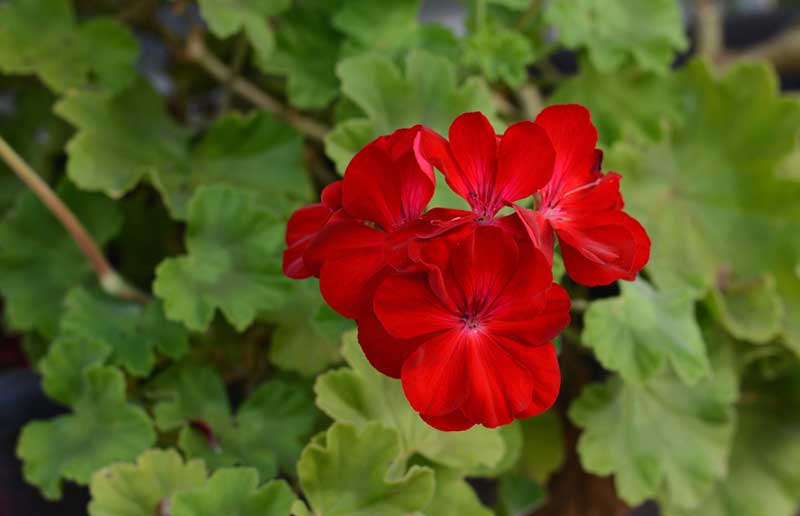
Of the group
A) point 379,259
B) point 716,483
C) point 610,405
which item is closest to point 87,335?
point 379,259

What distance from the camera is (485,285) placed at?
45 centimetres

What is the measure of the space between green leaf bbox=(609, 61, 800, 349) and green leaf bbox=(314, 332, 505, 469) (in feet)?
1.29

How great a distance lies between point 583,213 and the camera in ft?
1.63

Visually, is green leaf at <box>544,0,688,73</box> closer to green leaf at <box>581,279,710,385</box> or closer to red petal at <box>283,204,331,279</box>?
green leaf at <box>581,279,710,385</box>

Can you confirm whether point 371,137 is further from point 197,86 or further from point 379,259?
point 197,86

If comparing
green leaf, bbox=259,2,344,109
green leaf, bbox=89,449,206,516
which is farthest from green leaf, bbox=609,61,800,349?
green leaf, bbox=89,449,206,516

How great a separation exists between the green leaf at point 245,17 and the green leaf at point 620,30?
299mm

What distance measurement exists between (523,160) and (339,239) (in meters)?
0.11

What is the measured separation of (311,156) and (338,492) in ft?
1.71

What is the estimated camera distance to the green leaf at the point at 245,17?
817mm

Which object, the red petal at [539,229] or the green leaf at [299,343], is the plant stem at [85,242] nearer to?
the green leaf at [299,343]

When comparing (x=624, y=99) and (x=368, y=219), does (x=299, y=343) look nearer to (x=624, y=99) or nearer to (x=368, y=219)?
(x=368, y=219)

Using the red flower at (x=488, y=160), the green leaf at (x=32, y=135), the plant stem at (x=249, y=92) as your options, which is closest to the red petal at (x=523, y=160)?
Result: the red flower at (x=488, y=160)

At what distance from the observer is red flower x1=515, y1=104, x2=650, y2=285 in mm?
471
